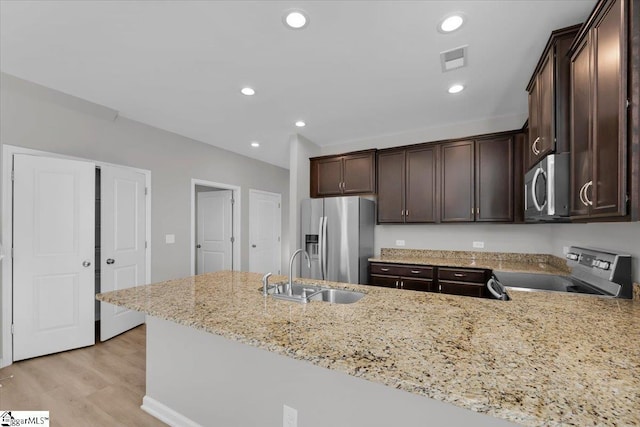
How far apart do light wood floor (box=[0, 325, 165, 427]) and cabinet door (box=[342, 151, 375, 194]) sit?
320cm

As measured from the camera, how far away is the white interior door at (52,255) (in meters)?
2.62

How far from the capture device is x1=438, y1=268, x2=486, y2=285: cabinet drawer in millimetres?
2967

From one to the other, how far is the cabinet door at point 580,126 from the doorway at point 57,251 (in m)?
4.22

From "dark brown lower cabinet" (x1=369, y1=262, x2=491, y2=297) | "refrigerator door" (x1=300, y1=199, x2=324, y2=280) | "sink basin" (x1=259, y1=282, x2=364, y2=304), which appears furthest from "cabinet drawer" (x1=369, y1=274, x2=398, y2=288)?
"sink basin" (x1=259, y1=282, x2=364, y2=304)

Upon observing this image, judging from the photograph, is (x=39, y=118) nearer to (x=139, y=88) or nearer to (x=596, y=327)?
(x=139, y=88)

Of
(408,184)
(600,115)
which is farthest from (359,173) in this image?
(600,115)

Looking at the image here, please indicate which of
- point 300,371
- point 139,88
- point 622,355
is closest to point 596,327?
point 622,355

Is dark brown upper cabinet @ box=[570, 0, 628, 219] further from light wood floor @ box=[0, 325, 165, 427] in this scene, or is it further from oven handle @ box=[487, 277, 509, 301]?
light wood floor @ box=[0, 325, 165, 427]

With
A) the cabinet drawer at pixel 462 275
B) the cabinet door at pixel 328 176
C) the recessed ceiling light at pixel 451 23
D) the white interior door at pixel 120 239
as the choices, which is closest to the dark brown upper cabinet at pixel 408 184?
the cabinet door at pixel 328 176

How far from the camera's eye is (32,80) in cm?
254

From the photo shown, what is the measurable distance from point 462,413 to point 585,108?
165cm

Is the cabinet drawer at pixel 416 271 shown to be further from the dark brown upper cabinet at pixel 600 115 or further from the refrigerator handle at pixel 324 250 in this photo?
the dark brown upper cabinet at pixel 600 115

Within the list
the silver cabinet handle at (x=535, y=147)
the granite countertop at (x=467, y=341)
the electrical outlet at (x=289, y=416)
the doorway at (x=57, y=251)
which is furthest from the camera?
the doorway at (x=57, y=251)

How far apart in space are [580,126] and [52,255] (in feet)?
14.5
